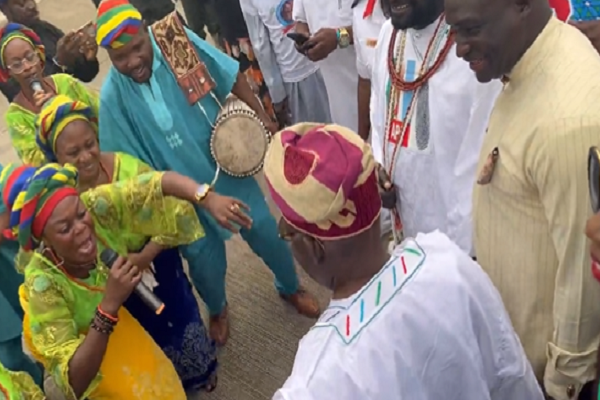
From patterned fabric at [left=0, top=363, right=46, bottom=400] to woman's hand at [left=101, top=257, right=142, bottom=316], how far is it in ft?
1.07

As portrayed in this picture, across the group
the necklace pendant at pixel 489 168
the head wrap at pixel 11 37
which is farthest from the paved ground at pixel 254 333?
the necklace pendant at pixel 489 168

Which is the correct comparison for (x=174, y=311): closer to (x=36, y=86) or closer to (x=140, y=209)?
(x=140, y=209)

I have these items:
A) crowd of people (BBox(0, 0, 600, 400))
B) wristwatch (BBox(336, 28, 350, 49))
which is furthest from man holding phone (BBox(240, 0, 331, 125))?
wristwatch (BBox(336, 28, 350, 49))

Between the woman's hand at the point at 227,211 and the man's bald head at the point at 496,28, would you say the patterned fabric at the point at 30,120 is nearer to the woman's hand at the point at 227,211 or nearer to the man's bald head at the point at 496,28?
the woman's hand at the point at 227,211

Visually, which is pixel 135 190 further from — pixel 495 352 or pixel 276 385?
pixel 495 352

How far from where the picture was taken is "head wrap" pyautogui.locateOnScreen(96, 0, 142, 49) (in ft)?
8.95

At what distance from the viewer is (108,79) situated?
9.49ft

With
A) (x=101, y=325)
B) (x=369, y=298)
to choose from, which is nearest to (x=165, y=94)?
(x=101, y=325)

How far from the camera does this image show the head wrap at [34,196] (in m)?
2.12

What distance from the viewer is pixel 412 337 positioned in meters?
1.37

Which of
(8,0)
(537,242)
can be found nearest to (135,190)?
(537,242)

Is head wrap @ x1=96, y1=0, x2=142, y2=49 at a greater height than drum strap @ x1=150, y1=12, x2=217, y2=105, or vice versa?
head wrap @ x1=96, y1=0, x2=142, y2=49

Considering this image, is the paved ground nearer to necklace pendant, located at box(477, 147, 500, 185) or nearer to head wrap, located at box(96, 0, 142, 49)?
head wrap, located at box(96, 0, 142, 49)

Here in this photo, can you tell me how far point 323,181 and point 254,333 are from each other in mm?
2281
